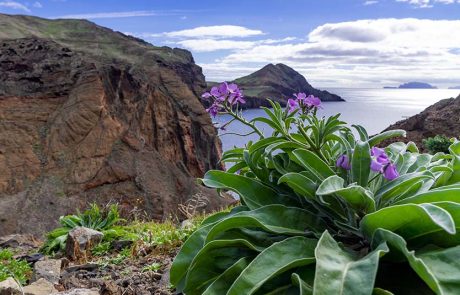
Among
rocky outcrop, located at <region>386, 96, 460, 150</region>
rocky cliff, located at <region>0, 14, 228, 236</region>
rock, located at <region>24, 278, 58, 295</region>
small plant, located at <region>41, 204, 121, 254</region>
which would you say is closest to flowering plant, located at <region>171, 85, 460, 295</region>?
rock, located at <region>24, 278, 58, 295</region>

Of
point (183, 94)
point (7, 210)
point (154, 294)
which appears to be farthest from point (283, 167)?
point (183, 94)

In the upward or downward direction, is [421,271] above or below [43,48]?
below

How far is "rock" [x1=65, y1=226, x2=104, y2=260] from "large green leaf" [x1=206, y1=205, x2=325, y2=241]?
3.16m

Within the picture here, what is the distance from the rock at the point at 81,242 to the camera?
16.8 feet

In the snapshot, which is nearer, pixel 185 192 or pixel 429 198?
pixel 429 198

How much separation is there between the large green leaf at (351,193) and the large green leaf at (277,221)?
297mm

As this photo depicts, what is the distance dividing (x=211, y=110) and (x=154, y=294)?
150 cm

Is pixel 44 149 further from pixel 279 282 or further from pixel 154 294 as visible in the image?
pixel 279 282

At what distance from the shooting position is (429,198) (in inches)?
88.6

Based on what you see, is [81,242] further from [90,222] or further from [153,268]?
[153,268]

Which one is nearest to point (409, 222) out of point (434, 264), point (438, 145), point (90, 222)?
point (434, 264)

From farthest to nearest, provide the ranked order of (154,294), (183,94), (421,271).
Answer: (183,94), (154,294), (421,271)

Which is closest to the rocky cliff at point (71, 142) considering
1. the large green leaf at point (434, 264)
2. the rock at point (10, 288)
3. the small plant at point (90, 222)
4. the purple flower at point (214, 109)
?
the small plant at point (90, 222)

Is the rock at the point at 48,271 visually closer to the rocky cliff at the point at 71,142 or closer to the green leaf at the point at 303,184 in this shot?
the green leaf at the point at 303,184
